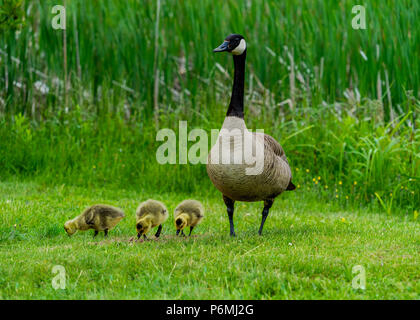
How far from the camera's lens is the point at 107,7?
12836 millimetres

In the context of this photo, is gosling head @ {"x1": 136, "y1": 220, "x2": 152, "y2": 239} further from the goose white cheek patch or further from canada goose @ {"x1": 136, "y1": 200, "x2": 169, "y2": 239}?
the goose white cheek patch

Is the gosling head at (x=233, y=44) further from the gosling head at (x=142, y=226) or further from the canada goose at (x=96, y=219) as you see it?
the canada goose at (x=96, y=219)

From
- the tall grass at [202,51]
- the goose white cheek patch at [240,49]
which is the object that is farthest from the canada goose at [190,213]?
the tall grass at [202,51]

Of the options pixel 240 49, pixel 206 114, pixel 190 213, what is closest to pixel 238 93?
pixel 240 49

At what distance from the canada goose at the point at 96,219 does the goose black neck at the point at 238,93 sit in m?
1.87

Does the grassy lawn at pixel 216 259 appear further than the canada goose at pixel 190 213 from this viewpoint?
No

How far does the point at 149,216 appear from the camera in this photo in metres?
6.54

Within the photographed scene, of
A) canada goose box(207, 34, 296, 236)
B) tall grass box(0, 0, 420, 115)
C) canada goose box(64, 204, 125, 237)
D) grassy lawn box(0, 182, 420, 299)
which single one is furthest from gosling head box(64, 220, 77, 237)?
tall grass box(0, 0, 420, 115)

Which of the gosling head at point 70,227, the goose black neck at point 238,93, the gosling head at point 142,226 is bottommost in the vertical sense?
the gosling head at point 70,227

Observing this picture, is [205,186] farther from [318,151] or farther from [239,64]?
[239,64]

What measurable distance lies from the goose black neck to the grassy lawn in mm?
1527

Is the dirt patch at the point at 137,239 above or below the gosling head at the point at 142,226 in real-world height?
below

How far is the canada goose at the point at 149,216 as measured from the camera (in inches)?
253

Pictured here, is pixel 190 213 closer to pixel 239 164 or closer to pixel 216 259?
pixel 239 164
